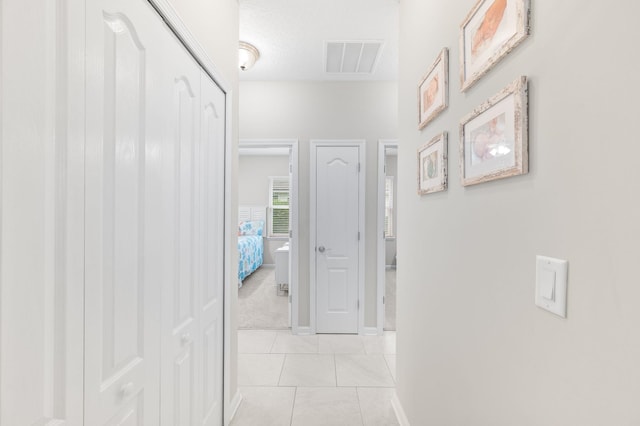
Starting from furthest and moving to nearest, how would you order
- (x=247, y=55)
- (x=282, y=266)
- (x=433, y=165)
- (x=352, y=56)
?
(x=282, y=266), (x=352, y=56), (x=247, y=55), (x=433, y=165)

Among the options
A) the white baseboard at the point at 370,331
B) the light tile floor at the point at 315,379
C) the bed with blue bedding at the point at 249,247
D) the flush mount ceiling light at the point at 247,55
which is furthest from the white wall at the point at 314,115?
the bed with blue bedding at the point at 249,247

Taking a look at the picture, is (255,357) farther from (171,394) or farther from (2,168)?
(2,168)

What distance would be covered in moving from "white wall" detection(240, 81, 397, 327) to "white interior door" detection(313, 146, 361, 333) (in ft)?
0.49

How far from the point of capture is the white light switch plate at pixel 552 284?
64 centimetres

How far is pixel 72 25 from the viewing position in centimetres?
70

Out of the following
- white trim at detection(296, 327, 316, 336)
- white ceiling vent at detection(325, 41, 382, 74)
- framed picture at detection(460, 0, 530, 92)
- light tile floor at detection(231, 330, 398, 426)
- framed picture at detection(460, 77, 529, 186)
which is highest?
white ceiling vent at detection(325, 41, 382, 74)

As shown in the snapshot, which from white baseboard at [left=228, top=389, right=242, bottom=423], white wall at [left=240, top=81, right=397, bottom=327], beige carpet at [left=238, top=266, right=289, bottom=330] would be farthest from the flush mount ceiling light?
beige carpet at [left=238, top=266, right=289, bottom=330]

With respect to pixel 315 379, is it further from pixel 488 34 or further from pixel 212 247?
pixel 488 34

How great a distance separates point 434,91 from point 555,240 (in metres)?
0.96

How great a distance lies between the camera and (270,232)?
299 inches

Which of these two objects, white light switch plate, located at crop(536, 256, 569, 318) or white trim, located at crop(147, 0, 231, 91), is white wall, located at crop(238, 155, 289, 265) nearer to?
white trim, located at crop(147, 0, 231, 91)

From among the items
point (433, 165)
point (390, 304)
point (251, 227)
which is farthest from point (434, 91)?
point (251, 227)

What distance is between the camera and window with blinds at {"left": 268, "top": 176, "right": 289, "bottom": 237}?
7594mm

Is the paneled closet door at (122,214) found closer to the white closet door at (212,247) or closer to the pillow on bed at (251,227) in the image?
the white closet door at (212,247)
